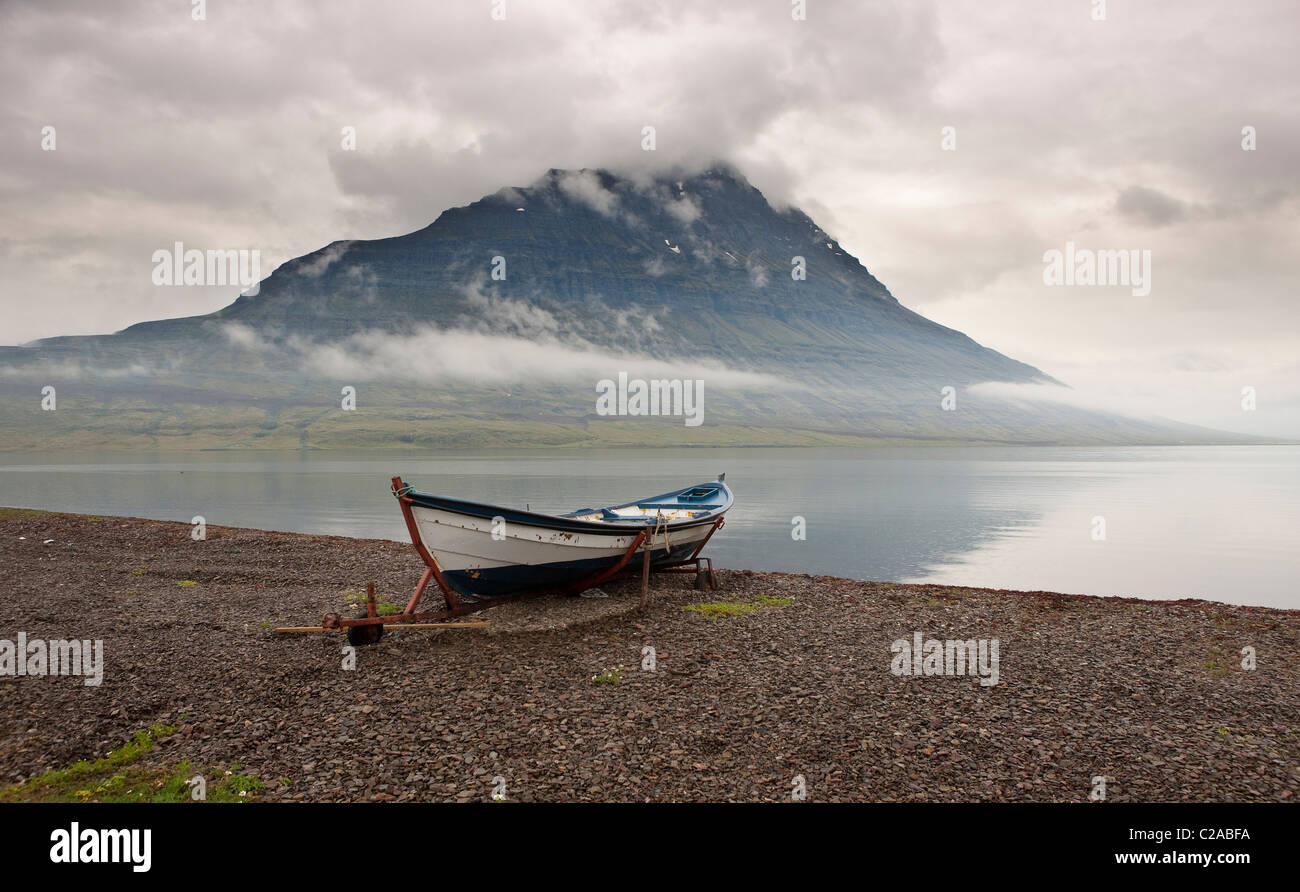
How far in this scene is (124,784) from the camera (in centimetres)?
942

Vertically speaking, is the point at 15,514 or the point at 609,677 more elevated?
the point at 15,514

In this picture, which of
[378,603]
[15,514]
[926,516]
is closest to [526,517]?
[378,603]

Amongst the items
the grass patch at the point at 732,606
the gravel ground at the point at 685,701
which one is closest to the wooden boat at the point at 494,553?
the gravel ground at the point at 685,701

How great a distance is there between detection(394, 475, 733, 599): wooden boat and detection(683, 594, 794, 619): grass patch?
2.07 m

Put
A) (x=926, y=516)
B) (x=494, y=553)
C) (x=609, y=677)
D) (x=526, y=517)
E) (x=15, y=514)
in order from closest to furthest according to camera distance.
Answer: (x=609, y=677), (x=526, y=517), (x=494, y=553), (x=15, y=514), (x=926, y=516)

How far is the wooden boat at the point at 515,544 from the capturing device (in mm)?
17297

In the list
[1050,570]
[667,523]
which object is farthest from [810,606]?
[1050,570]

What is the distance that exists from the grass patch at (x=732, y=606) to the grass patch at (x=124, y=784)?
11.1 m

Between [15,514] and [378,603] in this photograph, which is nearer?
[378,603]

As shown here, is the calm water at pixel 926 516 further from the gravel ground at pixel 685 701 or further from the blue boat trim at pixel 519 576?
the blue boat trim at pixel 519 576

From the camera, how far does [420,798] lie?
914cm

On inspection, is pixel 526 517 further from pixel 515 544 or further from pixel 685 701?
pixel 685 701

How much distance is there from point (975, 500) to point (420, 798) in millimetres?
76004

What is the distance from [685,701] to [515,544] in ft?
23.0
